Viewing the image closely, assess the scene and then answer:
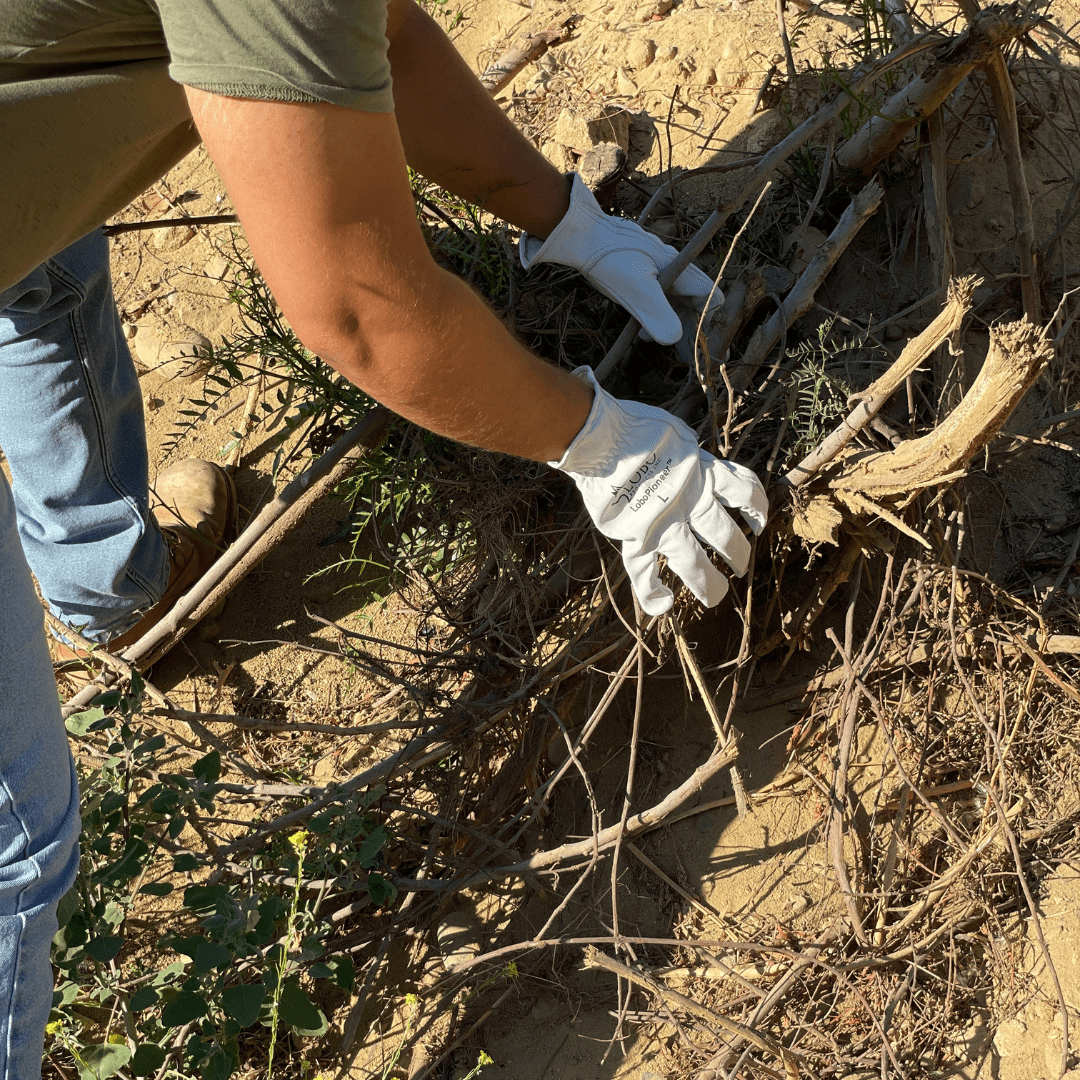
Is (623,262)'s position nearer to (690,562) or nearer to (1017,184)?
(690,562)

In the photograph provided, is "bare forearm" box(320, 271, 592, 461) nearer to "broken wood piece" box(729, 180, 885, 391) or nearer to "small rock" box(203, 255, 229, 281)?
"broken wood piece" box(729, 180, 885, 391)

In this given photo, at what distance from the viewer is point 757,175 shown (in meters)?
1.88

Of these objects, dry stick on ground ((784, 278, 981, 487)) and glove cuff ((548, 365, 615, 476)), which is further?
glove cuff ((548, 365, 615, 476))

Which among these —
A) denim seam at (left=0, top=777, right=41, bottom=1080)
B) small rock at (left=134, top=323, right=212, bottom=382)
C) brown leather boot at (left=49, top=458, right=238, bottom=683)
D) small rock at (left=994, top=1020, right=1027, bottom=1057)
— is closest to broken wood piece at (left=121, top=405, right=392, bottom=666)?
brown leather boot at (left=49, top=458, right=238, bottom=683)

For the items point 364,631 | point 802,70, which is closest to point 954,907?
point 364,631

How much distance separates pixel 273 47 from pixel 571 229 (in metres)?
1.08

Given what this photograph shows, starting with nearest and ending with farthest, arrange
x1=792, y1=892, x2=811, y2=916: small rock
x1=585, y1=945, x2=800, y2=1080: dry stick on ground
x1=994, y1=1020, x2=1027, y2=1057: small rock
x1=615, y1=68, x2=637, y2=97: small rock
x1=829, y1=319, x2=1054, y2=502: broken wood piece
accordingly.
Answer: x1=829, y1=319, x2=1054, y2=502: broken wood piece
x1=585, y1=945, x2=800, y2=1080: dry stick on ground
x1=994, y1=1020, x2=1027, y2=1057: small rock
x1=792, y1=892, x2=811, y2=916: small rock
x1=615, y1=68, x2=637, y2=97: small rock

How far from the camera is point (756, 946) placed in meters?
1.58

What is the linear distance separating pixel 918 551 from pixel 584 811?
2.80 feet

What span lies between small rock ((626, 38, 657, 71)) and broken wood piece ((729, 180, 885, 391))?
1.21 m

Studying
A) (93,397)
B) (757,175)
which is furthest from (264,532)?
(757,175)

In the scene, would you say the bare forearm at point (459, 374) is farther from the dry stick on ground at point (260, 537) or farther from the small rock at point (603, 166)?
the small rock at point (603, 166)

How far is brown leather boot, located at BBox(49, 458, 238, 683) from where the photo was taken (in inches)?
96.3

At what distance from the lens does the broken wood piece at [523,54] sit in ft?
9.47
